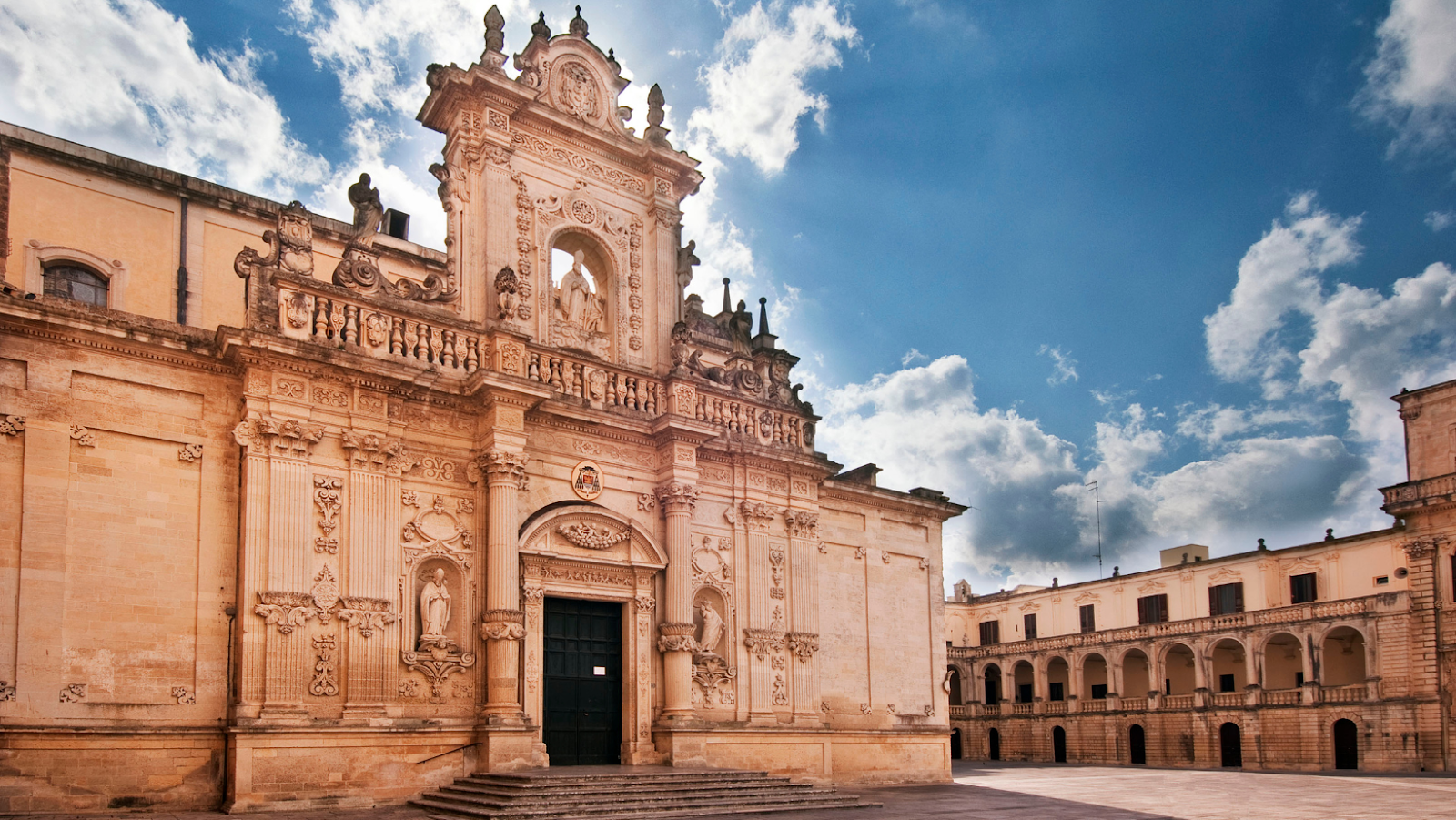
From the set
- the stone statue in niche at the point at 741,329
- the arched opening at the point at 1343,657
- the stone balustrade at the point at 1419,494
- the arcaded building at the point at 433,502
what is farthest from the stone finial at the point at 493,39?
the arched opening at the point at 1343,657

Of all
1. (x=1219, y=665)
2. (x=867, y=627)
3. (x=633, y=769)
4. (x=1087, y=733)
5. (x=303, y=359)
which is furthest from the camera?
(x=1087, y=733)

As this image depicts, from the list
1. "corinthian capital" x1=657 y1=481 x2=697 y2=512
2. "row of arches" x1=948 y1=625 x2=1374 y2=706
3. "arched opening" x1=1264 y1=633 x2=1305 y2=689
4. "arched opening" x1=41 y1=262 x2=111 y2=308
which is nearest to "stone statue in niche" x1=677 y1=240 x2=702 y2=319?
"corinthian capital" x1=657 y1=481 x2=697 y2=512

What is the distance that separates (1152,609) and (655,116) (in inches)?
1541

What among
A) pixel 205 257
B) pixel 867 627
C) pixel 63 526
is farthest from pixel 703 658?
pixel 205 257

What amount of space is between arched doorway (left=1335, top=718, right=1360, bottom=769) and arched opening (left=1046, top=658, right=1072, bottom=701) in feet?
47.4

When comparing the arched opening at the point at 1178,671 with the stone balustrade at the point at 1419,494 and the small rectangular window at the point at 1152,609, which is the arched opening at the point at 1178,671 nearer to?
the small rectangular window at the point at 1152,609

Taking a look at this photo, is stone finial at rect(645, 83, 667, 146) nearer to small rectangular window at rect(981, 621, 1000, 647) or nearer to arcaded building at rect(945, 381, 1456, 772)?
arcaded building at rect(945, 381, 1456, 772)

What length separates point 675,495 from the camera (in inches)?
876

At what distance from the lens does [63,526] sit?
1659cm

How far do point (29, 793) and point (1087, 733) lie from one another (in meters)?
47.9

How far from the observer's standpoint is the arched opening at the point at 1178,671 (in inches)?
2057

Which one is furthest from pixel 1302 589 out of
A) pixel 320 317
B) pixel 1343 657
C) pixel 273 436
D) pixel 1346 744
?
pixel 273 436

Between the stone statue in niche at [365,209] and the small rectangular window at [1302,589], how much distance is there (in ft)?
136

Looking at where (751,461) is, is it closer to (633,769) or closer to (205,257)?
(633,769)
